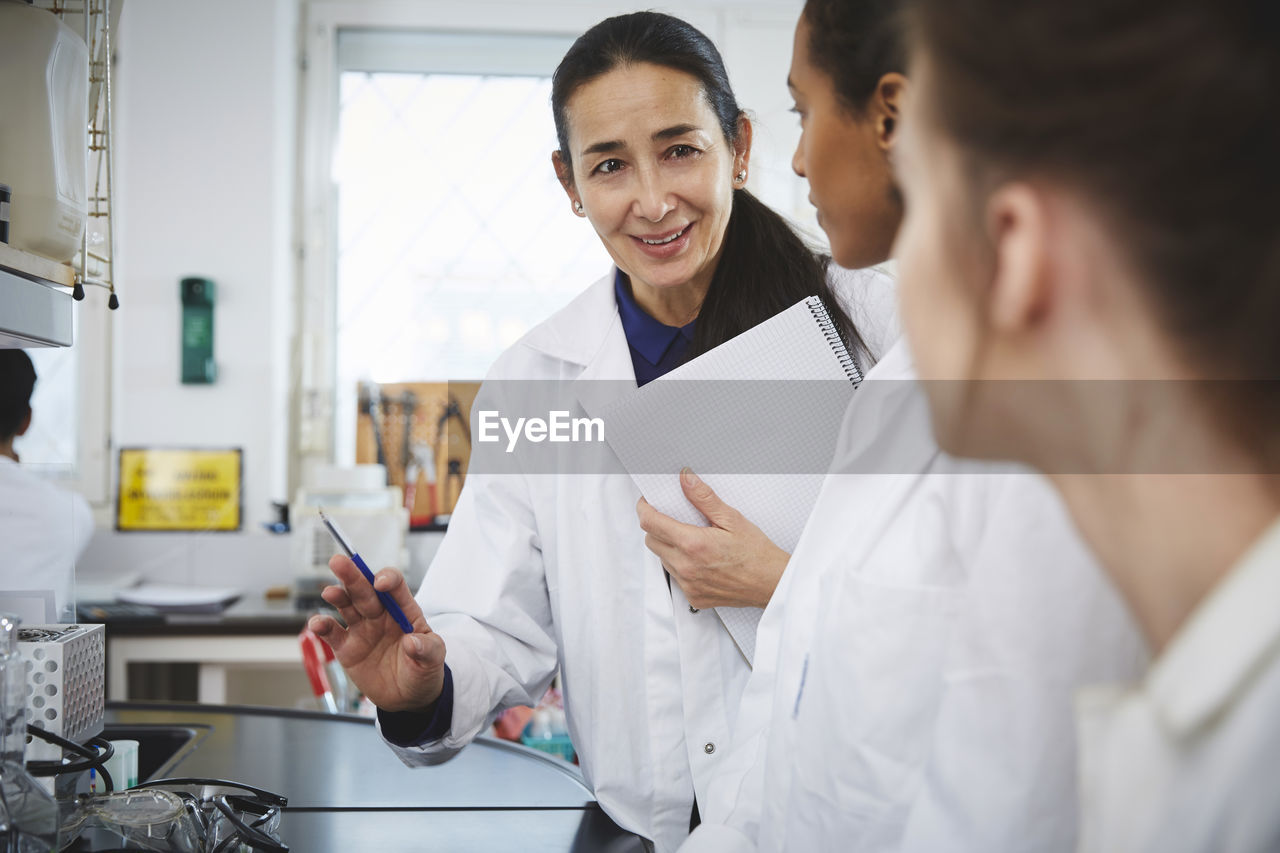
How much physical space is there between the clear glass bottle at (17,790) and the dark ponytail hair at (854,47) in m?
0.79

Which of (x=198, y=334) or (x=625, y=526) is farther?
(x=198, y=334)

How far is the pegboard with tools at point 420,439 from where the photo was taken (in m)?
3.37

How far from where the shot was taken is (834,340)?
1.17 meters

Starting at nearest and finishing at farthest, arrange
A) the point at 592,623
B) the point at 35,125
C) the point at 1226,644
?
the point at 1226,644, the point at 35,125, the point at 592,623

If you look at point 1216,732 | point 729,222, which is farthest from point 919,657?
point 729,222

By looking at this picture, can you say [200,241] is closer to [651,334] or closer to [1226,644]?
[651,334]

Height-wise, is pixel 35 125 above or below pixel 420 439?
above

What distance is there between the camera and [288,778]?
129 centimetres

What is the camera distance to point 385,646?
3.54 feet

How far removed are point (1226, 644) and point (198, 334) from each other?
329cm

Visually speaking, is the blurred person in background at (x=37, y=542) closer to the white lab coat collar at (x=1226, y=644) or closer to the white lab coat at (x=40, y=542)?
the white lab coat at (x=40, y=542)

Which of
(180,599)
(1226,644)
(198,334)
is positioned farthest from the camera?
(198,334)

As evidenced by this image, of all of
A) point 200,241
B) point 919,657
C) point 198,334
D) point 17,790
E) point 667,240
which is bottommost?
point 17,790

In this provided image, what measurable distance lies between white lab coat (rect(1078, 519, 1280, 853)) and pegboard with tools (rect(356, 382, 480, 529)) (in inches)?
122
